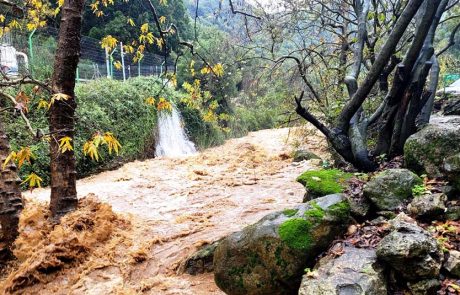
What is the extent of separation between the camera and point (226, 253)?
3.64m

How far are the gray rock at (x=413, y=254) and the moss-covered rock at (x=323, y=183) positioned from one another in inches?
63.5

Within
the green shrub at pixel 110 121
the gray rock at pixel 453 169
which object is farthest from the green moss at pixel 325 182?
the green shrub at pixel 110 121

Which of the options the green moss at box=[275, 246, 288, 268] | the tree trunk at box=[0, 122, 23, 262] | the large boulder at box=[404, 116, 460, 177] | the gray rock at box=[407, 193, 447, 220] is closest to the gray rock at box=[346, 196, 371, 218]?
the gray rock at box=[407, 193, 447, 220]

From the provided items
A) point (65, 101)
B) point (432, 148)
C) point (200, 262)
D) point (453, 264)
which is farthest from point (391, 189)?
point (65, 101)

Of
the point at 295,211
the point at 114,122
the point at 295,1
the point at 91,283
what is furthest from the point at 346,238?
the point at 114,122

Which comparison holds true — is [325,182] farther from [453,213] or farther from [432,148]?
[453,213]

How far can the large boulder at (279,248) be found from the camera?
3268 millimetres

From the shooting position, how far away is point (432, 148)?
4.05 meters

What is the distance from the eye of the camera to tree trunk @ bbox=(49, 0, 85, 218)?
523 cm

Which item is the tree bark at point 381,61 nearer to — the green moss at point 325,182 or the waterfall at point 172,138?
the green moss at point 325,182

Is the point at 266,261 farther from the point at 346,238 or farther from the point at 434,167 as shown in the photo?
the point at 434,167

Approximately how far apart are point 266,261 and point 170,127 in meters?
12.5

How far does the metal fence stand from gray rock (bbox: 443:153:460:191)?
Result: 6.62m

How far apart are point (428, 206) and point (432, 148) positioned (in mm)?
882
